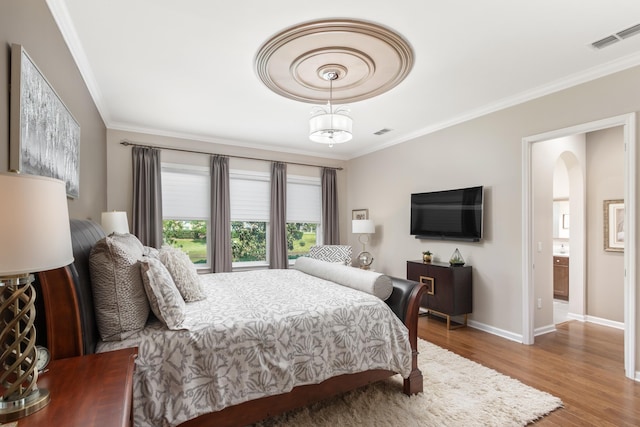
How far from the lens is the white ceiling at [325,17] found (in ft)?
7.09

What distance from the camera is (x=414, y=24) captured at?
231 centimetres

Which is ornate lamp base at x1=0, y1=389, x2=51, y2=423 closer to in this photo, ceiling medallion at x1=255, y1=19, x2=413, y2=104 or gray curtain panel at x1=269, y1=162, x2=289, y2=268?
ceiling medallion at x1=255, y1=19, x2=413, y2=104

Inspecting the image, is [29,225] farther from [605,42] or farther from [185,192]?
[185,192]

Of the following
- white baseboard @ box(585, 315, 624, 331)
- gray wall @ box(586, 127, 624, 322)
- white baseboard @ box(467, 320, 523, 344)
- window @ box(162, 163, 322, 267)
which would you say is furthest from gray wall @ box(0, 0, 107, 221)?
white baseboard @ box(585, 315, 624, 331)

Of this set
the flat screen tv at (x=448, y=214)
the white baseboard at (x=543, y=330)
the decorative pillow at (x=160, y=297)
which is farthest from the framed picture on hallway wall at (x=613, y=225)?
the decorative pillow at (x=160, y=297)

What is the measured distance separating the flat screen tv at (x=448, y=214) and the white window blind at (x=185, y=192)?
330 centimetres

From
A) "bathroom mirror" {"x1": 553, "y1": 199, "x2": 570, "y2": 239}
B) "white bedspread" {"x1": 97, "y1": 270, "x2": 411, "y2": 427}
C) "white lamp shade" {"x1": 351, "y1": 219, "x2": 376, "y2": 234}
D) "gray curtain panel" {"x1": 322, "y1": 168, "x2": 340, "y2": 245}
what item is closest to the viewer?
"white bedspread" {"x1": 97, "y1": 270, "x2": 411, "y2": 427}

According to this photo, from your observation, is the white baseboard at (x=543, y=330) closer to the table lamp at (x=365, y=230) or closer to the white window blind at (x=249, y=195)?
the table lamp at (x=365, y=230)

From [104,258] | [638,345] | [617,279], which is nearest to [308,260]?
[104,258]

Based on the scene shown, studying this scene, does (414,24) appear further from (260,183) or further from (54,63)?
(260,183)

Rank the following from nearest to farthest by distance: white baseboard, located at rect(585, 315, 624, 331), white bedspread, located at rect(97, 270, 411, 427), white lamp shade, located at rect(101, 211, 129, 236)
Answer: white bedspread, located at rect(97, 270, 411, 427) → white lamp shade, located at rect(101, 211, 129, 236) → white baseboard, located at rect(585, 315, 624, 331)

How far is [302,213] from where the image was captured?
19.9 ft

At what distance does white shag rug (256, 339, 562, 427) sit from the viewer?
6.93ft

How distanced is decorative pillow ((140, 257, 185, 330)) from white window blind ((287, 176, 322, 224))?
4.18 meters
